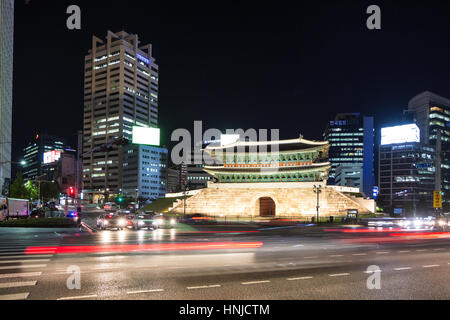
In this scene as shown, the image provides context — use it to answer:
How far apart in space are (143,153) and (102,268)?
14804 cm

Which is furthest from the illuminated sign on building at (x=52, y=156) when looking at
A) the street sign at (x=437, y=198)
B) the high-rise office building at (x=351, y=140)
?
the high-rise office building at (x=351, y=140)

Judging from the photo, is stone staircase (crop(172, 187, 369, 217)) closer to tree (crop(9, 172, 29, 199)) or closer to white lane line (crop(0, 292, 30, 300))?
tree (crop(9, 172, 29, 199))

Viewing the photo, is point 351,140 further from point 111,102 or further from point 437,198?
point 437,198

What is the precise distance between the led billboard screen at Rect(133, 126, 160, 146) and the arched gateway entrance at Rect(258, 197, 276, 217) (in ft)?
174

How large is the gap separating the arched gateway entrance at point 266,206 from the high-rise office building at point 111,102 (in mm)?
104430

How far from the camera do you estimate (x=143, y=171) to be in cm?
15562

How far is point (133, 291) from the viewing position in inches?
362

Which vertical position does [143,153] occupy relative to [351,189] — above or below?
above

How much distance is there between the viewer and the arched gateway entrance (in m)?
70.1

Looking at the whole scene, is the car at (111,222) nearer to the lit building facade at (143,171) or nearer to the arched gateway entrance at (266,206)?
the arched gateway entrance at (266,206)

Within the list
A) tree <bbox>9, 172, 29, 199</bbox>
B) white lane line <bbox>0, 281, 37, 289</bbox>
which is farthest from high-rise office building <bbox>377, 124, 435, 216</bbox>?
white lane line <bbox>0, 281, 37, 289</bbox>

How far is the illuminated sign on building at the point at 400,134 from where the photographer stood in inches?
4616
